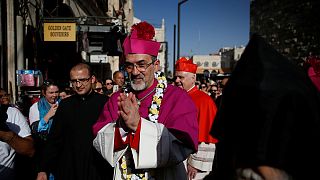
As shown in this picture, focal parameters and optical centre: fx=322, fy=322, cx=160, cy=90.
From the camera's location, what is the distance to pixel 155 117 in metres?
2.80

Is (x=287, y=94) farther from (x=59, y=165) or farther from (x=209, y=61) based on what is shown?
(x=209, y=61)

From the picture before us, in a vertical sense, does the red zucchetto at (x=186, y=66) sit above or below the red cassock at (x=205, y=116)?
above

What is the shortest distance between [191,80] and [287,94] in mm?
3973

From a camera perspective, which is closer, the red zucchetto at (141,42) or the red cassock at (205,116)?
the red zucchetto at (141,42)

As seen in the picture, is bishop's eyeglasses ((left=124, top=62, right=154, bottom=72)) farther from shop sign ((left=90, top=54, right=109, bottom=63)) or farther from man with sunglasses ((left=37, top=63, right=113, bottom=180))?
shop sign ((left=90, top=54, right=109, bottom=63))

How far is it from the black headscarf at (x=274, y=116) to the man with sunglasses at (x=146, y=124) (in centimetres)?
110

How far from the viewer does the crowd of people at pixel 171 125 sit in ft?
4.05

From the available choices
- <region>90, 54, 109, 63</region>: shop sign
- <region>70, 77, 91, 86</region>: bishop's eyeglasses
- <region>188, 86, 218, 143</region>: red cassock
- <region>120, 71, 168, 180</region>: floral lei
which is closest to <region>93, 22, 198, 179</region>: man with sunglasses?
<region>120, 71, 168, 180</region>: floral lei

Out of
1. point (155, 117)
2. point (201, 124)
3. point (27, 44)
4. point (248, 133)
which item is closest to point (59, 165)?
point (155, 117)

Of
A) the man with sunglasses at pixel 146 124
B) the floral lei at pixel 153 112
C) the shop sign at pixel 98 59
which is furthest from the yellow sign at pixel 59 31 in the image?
the shop sign at pixel 98 59

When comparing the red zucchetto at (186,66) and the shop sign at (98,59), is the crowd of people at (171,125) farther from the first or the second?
the shop sign at (98,59)

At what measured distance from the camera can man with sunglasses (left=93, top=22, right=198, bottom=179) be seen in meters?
2.39

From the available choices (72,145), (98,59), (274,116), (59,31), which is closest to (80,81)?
(72,145)

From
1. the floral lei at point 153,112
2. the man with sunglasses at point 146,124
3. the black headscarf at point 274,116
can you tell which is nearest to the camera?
the black headscarf at point 274,116
